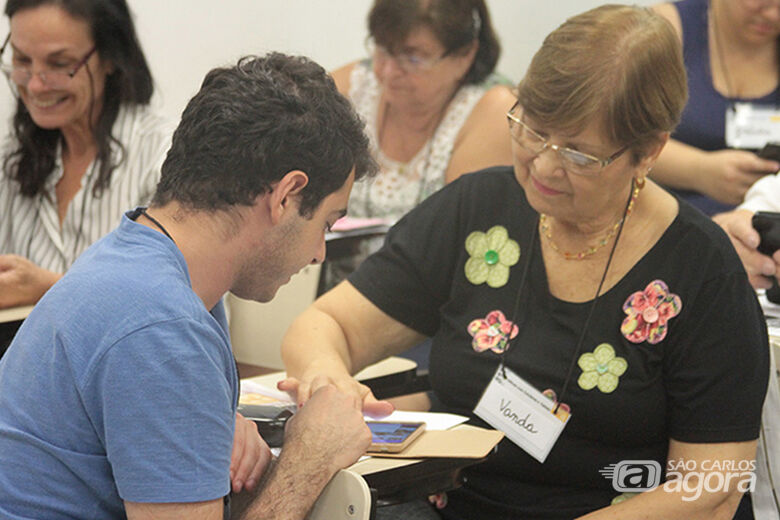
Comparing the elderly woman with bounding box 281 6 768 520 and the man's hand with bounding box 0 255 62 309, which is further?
the man's hand with bounding box 0 255 62 309

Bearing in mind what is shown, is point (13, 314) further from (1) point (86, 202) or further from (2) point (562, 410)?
(2) point (562, 410)

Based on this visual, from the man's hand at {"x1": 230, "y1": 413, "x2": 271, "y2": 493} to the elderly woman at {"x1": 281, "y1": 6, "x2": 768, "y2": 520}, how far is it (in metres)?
0.25

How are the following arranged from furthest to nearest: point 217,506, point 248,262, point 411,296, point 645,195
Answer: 1. point 411,296
2. point 645,195
3. point 248,262
4. point 217,506

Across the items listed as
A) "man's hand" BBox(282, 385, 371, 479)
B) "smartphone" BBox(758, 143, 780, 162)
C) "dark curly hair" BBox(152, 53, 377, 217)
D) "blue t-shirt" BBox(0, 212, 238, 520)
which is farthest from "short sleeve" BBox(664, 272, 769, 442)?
"smartphone" BBox(758, 143, 780, 162)

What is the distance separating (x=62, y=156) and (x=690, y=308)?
2.00 m

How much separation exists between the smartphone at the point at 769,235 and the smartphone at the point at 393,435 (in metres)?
0.87

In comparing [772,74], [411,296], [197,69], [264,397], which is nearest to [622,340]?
[411,296]

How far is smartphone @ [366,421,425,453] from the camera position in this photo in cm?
145

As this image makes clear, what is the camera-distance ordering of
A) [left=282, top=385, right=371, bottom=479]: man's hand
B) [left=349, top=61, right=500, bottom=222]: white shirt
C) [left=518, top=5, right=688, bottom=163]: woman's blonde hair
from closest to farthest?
[left=282, top=385, right=371, bottom=479]: man's hand, [left=518, top=5, right=688, bottom=163]: woman's blonde hair, [left=349, top=61, right=500, bottom=222]: white shirt

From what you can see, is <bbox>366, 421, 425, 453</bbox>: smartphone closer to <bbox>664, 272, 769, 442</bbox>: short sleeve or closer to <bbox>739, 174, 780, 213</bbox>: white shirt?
<bbox>664, 272, 769, 442</bbox>: short sleeve

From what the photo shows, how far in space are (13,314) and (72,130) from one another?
0.78 meters

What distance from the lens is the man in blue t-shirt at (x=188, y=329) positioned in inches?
42.4

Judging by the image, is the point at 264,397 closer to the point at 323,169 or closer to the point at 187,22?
the point at 323,169

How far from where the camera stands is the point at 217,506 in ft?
3.73
